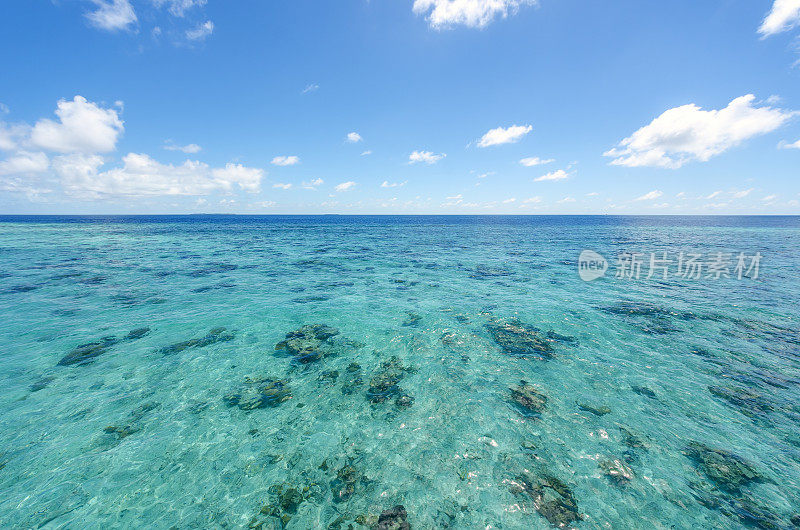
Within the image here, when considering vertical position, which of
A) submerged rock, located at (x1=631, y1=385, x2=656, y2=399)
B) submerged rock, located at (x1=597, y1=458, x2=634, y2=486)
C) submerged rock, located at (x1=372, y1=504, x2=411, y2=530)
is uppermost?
submerged rock, located at (x1=631, y1=385, x2=656, y2=399)

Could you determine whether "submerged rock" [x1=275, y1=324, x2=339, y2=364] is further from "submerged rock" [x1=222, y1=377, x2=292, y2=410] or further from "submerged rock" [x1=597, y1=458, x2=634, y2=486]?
"submerged rock" [x1=597, y1=458, x2=634, y2=486]

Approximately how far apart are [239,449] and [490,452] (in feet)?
28.2

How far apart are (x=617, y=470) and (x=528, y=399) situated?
3468mm

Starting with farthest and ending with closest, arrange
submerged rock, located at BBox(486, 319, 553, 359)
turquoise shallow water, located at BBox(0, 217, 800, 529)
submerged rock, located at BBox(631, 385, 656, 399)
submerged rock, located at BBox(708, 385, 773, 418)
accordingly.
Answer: submerged rock, located at BBox(486, 319, 553, 359), submerged rock, located at BBox(631, 385, 656, 399), submerged rock, located at BBox(708, 385, 773, 418), turquoise shallow water, located at BBox(0, 217, 800, 529)

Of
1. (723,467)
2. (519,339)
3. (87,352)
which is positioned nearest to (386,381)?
(519,339)

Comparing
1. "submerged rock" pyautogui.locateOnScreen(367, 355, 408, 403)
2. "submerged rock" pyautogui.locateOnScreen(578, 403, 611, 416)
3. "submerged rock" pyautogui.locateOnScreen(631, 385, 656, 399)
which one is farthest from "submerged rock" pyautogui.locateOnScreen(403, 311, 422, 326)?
"submerged rock" pyautogui.locateOnScreen(631, 385, 656, 399)

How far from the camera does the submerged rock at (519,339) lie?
15305 millimetres

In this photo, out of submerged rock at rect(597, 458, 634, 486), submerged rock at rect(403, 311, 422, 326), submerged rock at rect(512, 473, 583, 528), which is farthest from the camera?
submerged rock at rect(403, 311, 422, 326)

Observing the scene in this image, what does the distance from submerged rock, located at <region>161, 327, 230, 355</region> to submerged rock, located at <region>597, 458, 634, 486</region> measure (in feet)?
60.9

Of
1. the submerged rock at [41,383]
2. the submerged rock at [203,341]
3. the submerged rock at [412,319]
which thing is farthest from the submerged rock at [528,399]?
the submerged rock at [41,383]

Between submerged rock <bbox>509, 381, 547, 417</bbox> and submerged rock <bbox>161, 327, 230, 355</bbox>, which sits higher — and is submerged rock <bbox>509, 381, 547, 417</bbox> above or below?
below

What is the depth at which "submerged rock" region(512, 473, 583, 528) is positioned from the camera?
7281 millimetres

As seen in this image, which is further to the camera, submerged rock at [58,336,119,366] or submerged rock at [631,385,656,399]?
submerged rock at [58,336,119,366]

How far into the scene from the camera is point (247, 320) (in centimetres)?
1903
